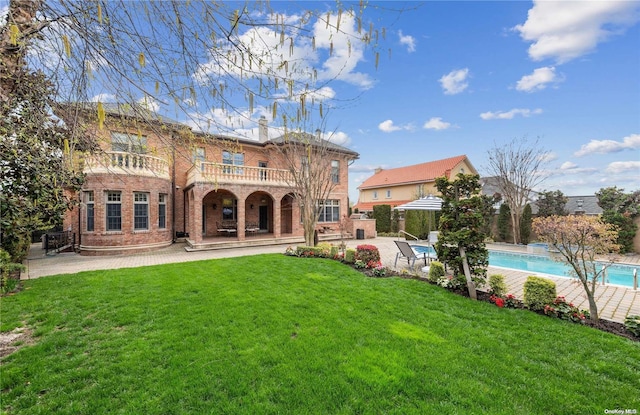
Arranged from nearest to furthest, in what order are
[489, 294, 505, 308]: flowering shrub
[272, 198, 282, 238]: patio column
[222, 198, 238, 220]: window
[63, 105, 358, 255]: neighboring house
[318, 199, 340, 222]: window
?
[489, 294, 505, 308]: flowering shrub, [63, 105, 358, 255]: neighboring house, [272, 198, 282, 238]: patio column, [222, 198, 238, 220]: window, [318, 199, 340, 222]: window

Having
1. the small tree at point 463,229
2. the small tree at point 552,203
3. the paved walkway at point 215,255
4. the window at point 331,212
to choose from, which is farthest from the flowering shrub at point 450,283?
the small tree at point 552,203

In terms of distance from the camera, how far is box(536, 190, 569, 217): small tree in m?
18.1

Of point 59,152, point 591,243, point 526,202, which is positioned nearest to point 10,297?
point 59,152

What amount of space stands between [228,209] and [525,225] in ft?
69.0

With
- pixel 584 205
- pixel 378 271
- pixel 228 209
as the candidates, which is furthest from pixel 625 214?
pixel 228 209

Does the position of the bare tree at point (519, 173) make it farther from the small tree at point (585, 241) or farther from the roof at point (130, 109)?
the roof at point (130, 109)

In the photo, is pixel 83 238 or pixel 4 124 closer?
pixel 4 124

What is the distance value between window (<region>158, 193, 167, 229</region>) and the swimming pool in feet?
46.1

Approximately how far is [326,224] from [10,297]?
16483 mm

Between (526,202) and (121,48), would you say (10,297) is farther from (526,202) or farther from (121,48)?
(526,202)

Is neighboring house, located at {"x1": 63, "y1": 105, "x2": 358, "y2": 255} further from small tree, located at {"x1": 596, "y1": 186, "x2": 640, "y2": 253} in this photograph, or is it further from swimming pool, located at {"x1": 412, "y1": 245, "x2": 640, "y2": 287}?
small tree, located at {"x1": 596, "y1": 186, "x2": 640, "y2": 253}

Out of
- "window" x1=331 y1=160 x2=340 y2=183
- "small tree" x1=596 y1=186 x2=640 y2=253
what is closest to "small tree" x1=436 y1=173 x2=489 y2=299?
"small tree" x1=596 y1=186 x2=640 y2=253

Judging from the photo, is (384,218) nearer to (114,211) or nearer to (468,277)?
(468,277)

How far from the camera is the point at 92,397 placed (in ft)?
9.32
